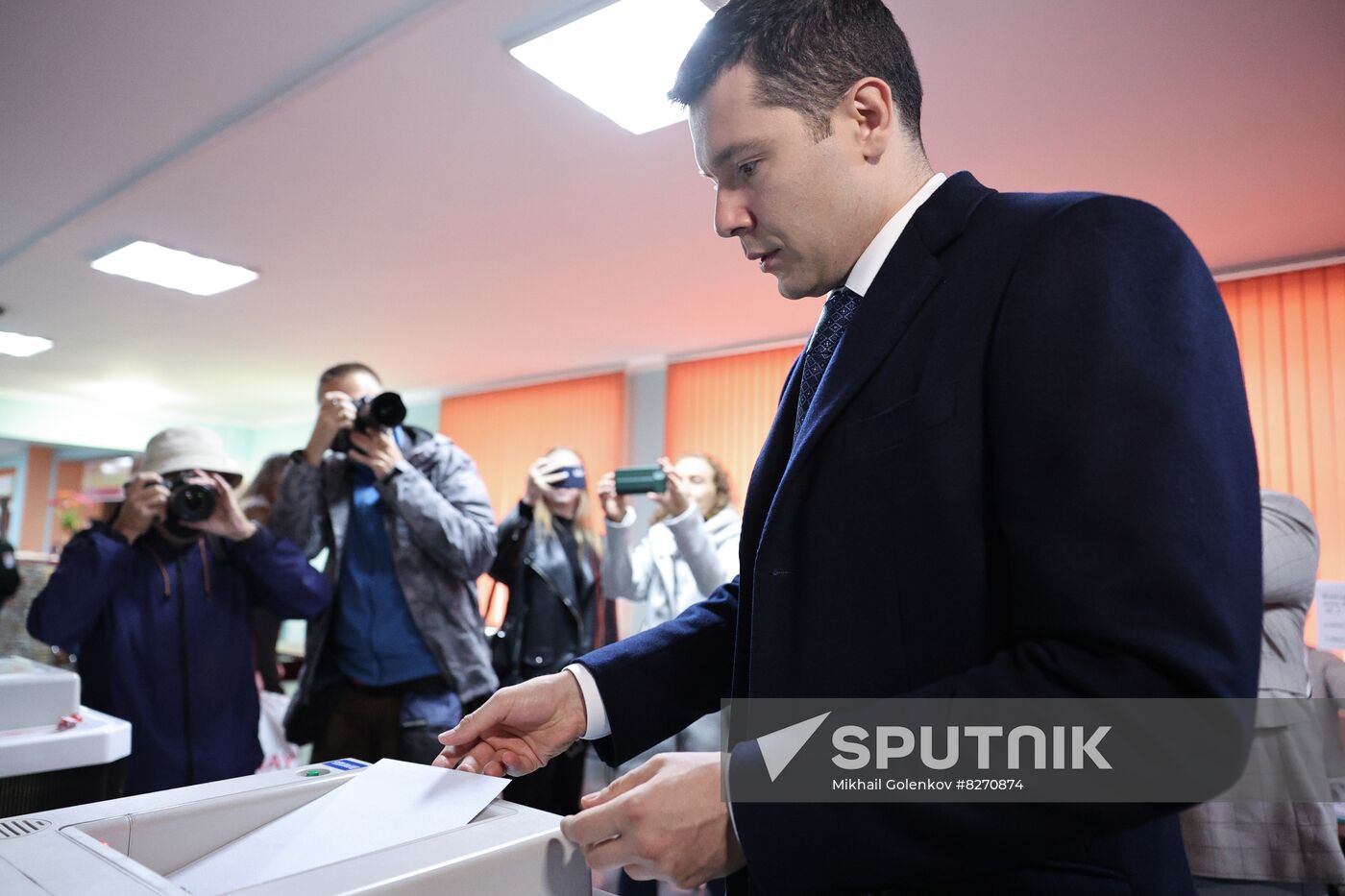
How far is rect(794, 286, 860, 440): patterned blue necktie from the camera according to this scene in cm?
81

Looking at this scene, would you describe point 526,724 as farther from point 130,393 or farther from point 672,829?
point 130,393

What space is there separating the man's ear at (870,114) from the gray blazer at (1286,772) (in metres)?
1.56

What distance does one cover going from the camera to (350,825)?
73cm

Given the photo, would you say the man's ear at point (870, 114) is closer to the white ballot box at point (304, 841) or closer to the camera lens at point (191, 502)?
the white ballot box at point (304, 841)

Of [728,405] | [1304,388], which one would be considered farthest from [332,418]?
[1304,388]

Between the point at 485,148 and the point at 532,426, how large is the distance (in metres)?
3.59

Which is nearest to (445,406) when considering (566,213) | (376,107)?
(566,213)

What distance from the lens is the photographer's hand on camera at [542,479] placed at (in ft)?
10.0

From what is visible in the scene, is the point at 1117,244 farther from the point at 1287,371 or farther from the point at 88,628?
the point at 1287,371

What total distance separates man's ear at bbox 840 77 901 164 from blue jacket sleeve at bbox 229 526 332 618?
185cm

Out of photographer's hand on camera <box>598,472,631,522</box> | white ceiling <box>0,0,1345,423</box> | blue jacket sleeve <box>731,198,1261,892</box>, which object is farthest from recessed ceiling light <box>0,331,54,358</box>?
blue jacket sleeve <box>731,198,1261,892</box>

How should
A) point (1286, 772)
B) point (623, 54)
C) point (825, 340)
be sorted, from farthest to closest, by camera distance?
point (623, 54), point (1286, 772), point (825, 340)

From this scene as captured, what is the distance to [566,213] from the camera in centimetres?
328

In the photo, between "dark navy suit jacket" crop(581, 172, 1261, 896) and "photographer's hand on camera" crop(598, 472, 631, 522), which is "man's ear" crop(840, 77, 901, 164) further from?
"photographer's hand on camera" crop(598, 472, 631, 522)
